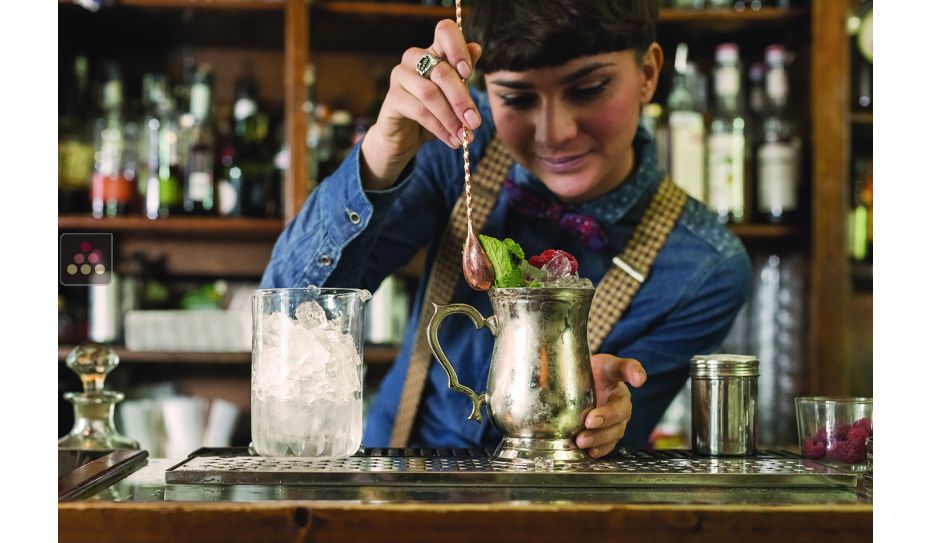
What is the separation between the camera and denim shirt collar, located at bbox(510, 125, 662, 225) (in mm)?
1359

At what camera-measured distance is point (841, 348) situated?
2.23 meters

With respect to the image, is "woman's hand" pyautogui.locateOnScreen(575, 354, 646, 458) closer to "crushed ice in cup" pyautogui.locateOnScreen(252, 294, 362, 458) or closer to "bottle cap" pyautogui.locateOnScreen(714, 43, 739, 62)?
"crushed ice in cup" pyautogui.locateOnScreen(252, 294, 362, 458)

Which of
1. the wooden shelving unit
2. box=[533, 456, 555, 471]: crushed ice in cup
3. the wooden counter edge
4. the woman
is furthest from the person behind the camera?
the wooden shelving unit

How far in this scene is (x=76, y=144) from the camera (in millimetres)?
2279

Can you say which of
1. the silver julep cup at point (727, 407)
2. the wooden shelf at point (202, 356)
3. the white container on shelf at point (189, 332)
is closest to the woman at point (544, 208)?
the silver julep cup at point (727, 407)

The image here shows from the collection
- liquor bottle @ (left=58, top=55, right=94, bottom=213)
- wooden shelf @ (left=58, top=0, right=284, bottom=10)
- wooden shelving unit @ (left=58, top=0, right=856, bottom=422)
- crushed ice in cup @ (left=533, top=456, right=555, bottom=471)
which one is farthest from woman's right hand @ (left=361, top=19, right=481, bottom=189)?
liquor bottle @ (left=58, top=55, right=94, bottom=213)

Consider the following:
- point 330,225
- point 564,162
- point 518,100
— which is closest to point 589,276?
point 564,162

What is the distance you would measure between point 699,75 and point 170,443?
1.58 meters

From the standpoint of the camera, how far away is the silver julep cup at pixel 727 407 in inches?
37.1

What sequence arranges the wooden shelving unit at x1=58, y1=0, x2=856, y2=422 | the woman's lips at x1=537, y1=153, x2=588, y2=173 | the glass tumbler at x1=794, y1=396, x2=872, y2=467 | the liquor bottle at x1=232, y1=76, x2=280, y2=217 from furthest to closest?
the liquor bottle at x1=232, y1=76, x2=280, y2=217, the wooden shelving unit at x1=58, y1=0, x2=856, y2=422, the woman's lips at x1=537, y1=153, x2=588, y2=173, the glass tumbler at x1=794, y1=396, x2=872, y2=467

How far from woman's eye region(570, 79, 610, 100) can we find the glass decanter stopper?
2.18ft

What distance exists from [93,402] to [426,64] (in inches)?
20.8
